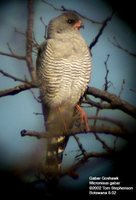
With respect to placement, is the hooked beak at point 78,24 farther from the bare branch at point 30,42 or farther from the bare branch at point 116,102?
the bare branch at point 116,102

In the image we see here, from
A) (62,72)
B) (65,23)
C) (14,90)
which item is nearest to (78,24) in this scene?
(65,23)

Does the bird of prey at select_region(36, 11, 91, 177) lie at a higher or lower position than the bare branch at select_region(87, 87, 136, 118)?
lower

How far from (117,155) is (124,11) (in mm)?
1062

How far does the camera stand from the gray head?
207 cm

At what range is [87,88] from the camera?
186cm

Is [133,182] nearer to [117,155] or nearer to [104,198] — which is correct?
[104,198]

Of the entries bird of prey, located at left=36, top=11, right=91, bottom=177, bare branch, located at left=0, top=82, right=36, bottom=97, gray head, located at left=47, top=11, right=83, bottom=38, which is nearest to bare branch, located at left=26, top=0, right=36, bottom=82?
bare branch, located at left=0, top=82, right=36, bottom=97

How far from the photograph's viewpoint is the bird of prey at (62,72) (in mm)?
1916

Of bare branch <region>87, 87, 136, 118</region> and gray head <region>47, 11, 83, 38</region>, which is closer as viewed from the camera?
bare branch <region>87, 87, 136, 118</region>

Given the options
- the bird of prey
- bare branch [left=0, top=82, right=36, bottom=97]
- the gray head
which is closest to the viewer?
bare branch [left=0, top=82, right=36, bottom=97]

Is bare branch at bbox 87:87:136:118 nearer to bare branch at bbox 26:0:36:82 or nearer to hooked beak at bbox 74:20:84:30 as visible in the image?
bare branch at bbox 26:0:36:82

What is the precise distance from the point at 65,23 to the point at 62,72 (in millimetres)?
328

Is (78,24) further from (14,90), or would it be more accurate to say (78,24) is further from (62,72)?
(14,90)

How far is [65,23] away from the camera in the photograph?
6.89 feet
